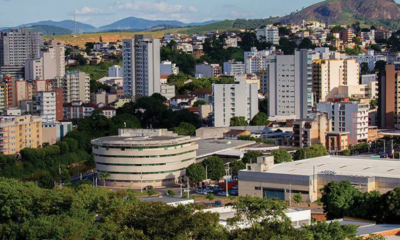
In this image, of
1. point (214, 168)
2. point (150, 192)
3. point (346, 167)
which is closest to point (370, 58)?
point (214, 168)

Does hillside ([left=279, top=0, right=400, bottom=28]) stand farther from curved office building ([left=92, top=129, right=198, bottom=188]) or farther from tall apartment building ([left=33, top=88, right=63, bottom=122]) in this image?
curved office building ([left=92, top=129, right=198, bottom=188])

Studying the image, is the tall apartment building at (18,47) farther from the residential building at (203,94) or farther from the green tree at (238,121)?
the green tree at (238,121)

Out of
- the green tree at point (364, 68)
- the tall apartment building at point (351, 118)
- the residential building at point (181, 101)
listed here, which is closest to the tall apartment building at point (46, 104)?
the residential building at point (181, 101)

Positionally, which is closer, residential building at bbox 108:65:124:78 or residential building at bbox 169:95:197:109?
residential building at bbox 169:95:197:109

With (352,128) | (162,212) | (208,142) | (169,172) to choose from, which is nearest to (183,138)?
(169,172)

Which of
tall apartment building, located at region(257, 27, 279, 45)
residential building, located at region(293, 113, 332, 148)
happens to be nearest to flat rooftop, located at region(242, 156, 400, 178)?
residential building, located at region(293, 113, 332, 148)

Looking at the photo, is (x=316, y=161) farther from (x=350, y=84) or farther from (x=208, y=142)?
(x=350, y=84)

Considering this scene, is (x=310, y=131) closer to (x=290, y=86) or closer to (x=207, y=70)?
(x=290, y=86)
